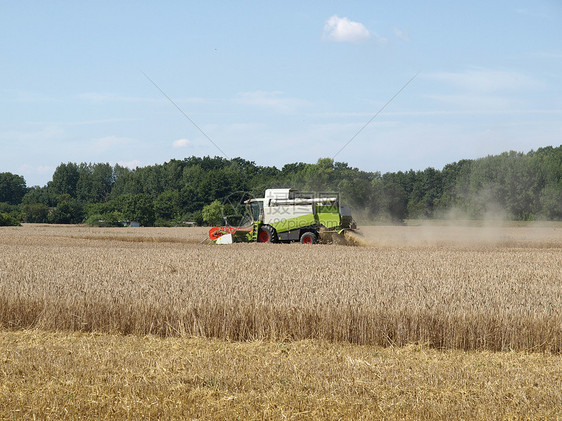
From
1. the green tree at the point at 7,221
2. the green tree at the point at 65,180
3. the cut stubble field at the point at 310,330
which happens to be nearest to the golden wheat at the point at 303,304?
the cut stubble field at the point at 310,330

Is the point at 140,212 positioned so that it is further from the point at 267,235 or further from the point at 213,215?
the point at 267,235

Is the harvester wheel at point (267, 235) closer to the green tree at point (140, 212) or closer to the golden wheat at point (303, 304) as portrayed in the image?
the golden wheat at point (303, 304)

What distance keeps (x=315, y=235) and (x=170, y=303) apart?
17.8 metres

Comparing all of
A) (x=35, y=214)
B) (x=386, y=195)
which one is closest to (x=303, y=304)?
(x=386, y=195)

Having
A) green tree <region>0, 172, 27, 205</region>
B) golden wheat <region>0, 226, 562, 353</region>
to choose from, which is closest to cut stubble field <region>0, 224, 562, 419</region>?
golden wheat <region>0, 226, 562, 353</region>

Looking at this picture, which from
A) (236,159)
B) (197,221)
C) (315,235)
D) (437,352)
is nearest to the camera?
(437,352)

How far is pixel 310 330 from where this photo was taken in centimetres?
977

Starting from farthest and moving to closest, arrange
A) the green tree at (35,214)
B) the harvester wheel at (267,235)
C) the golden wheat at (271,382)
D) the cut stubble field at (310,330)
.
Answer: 1. the green tree at (35,214)
2. the harvester wheel at (267,235)
3. the cut stubble field at (310,330)
4. the golden wheat at (271,382)

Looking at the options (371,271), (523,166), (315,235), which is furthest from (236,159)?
(371,271)

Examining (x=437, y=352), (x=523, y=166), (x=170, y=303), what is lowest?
(x=437, y=352)

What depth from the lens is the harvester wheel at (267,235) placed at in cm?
2806

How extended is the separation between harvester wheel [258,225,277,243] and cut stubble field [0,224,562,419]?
13.4 metres

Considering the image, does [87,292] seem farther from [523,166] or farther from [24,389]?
[523,166]

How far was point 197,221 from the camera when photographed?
70.2 metres
